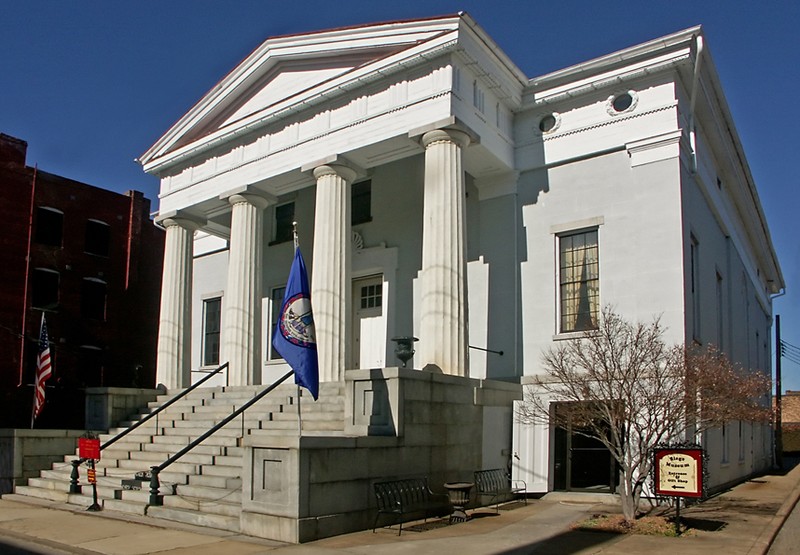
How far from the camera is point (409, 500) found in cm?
1430

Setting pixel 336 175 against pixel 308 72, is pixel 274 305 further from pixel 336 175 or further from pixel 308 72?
pixel 308 72

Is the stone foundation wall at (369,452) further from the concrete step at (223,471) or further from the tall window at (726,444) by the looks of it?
the tall window at (726,444)

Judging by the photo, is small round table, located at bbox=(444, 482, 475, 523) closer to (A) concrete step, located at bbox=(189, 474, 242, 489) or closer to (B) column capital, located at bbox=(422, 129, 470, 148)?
(A) concrete step, located at bbox=(189, 474, 242, 489)

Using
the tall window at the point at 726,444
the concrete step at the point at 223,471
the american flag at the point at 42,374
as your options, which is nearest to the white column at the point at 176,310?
the american flag at the point at 42,374

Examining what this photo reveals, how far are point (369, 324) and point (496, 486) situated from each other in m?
7.49

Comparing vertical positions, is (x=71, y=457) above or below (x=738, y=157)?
below

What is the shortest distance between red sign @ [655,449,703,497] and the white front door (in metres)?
11.0

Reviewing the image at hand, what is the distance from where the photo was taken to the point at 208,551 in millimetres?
11141

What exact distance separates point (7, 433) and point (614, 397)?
13929 mm

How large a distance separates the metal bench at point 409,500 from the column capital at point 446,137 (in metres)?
7.68

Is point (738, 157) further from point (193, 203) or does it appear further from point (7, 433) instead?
point (7, 433)

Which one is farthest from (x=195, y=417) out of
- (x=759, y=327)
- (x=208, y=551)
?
(x=759, y=327)

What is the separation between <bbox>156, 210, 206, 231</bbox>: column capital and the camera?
24.0 m

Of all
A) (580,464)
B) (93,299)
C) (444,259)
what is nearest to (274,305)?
(444,259)
